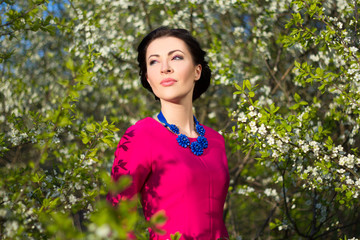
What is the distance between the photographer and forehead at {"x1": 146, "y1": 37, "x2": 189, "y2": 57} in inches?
111

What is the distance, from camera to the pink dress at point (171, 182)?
2432 mm

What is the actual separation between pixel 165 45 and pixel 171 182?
0.94 meters

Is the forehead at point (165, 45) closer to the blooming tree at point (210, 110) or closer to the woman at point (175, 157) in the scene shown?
the woman at point (175, 157)

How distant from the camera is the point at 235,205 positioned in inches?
315

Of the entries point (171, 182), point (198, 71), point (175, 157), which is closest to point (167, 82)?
point (198, 71)

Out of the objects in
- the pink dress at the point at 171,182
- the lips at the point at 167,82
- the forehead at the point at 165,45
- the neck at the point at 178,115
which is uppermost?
the forehead at the point at 165,45

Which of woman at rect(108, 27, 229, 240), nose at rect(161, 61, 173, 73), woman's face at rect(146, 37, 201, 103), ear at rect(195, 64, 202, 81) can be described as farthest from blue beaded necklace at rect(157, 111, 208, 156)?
ear at rect(195, 64, 202, 81)

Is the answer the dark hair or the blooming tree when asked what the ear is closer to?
the dark hair

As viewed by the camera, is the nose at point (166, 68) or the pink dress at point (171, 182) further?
the nose at point (166, 68)

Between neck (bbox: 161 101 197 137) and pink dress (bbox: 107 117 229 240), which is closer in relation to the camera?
pink dress (bbox: 107 117 229 240)

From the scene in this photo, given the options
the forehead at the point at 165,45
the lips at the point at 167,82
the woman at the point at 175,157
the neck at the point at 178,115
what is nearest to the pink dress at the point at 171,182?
the woman at the point at 175,157

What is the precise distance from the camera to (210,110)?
7.02 m

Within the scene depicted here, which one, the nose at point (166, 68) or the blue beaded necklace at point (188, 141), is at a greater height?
the nose at point (166, 68)

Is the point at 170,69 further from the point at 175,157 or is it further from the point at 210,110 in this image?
the point at 210,110
